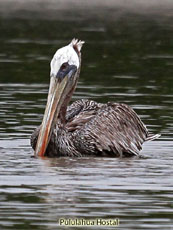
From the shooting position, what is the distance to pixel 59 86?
1133 centimetres

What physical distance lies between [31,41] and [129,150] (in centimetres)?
1256

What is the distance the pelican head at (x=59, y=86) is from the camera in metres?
11.0

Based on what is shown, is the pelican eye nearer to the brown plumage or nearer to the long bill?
the long bill

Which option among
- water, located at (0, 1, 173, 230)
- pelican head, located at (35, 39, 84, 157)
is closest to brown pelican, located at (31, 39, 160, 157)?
pelican head, located at (35, 39, 84, 157)

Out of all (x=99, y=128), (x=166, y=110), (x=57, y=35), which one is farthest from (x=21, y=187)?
(x=57, y=35)

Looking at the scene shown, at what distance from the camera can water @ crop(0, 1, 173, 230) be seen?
8.53 m

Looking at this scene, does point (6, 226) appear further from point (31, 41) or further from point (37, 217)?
point (31, 41)

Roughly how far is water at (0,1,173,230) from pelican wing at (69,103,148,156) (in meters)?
0.16

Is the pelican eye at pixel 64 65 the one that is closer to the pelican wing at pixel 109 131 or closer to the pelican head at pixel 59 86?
the pelican head at pixel 59 86

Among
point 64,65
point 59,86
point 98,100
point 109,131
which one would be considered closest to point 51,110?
point 59,86

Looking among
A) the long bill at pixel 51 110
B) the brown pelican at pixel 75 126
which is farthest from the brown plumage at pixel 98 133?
the long bill at pixel 51 110

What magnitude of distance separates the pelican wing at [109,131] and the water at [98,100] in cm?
16

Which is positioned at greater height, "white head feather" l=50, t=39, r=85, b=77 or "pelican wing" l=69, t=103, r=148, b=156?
"white head feather" l=50, t=39, r=85, b=77

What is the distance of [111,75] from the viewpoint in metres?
17.6
